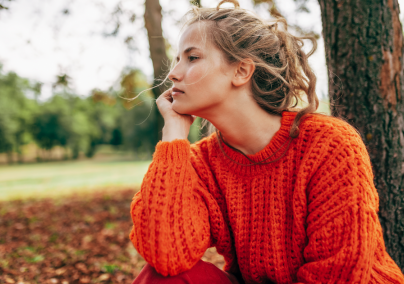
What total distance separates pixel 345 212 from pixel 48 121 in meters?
38.3

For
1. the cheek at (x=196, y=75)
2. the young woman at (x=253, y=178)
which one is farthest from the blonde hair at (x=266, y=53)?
the cheek at (x=196, y=75)

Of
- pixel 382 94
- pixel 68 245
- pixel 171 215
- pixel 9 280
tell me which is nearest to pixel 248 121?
pixel 171 215

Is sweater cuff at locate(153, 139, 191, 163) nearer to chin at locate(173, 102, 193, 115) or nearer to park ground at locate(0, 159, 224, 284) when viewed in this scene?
chin at locate(173, 102, 193, 115)

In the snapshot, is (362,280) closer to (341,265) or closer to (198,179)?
(341,265)

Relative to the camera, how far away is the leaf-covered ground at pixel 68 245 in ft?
10.4

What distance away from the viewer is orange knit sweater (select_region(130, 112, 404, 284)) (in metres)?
1.38

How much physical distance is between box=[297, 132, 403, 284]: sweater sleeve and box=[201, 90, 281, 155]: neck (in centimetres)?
36

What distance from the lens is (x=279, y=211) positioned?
1.66 m

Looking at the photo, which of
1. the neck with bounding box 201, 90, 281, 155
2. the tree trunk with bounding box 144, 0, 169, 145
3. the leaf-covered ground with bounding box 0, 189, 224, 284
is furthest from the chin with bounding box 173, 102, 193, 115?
the tree trunk with bounding box 144, 0, 169, 145

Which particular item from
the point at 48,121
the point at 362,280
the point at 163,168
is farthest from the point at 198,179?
the point at 48,121

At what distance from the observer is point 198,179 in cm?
189

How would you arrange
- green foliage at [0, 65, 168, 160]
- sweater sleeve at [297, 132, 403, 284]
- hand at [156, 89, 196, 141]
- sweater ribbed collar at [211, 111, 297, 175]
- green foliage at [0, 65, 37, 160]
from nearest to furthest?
sweater sleeve at [297, 132, 403, 284], sweater ribbed collar at [211, 111, 297, 175], hand at [156, 89, 196, 141], green foliage at [0, 65, 37, 160], green foliage at [0, 65, 168, 160]

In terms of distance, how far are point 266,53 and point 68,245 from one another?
12.8 ft

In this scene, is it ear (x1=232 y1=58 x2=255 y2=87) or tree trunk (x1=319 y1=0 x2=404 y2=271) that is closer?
ear (x1=232 y1=58 x2=255 y2=87)
